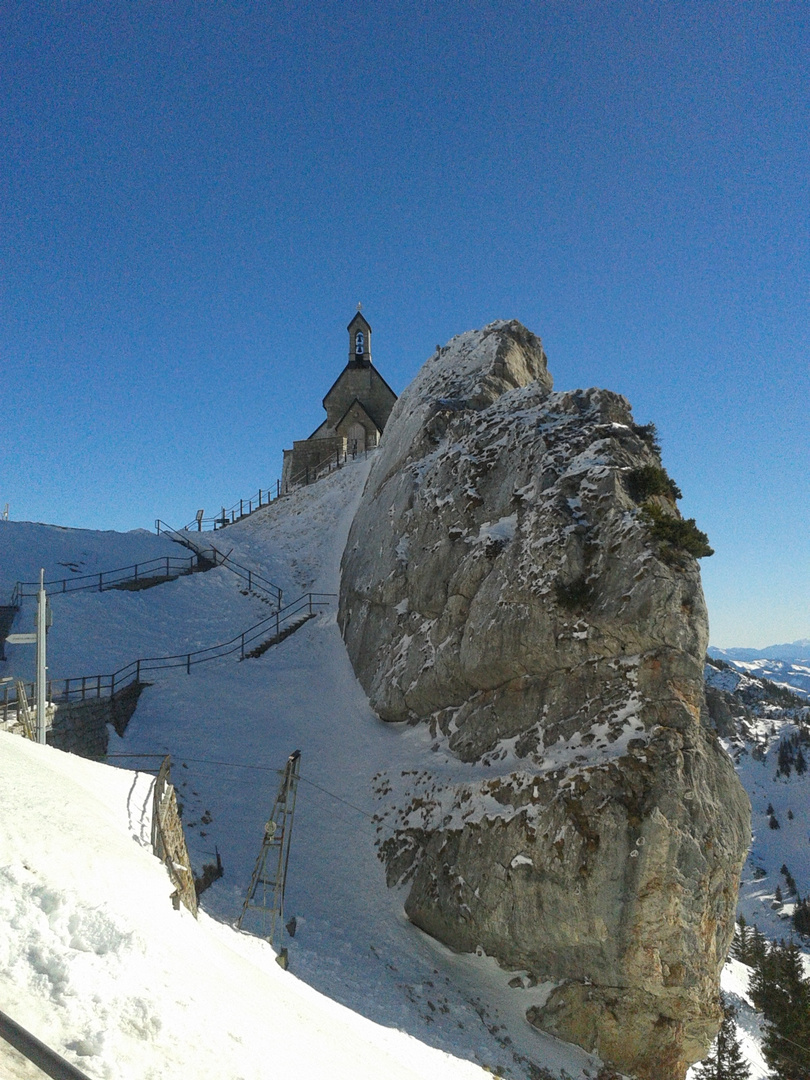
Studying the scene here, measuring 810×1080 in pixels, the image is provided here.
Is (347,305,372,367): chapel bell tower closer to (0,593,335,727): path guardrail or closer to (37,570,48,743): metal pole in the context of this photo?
(0,593,335,727): path guardrail

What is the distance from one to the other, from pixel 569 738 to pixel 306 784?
29.2ft

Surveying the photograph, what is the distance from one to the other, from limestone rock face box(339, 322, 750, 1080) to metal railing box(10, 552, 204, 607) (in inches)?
569

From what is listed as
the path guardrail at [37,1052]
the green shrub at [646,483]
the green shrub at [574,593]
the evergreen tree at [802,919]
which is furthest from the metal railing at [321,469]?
the evergreen tree at [802,919]

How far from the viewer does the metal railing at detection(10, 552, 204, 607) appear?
29.0 m

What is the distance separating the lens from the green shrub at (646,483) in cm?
1909

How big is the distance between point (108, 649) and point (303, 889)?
13.1 m

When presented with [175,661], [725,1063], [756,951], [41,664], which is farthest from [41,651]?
[756,951]

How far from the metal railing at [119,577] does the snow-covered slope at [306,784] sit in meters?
1.16

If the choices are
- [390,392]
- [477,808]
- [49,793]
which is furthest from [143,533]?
[49,793]

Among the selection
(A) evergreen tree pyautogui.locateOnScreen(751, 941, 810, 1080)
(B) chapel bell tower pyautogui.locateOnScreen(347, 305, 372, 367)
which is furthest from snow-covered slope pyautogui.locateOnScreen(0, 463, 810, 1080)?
(B) chapel bell tower pyautogui.locateOnScreen(347, 305, 372, 367)

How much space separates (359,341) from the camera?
54.2 metres

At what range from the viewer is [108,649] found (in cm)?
2566

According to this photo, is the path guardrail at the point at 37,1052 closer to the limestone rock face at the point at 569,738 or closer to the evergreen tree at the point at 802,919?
the limestone rock face at the point at 569,738

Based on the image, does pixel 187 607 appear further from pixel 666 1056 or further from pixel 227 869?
pixel 666 1056
